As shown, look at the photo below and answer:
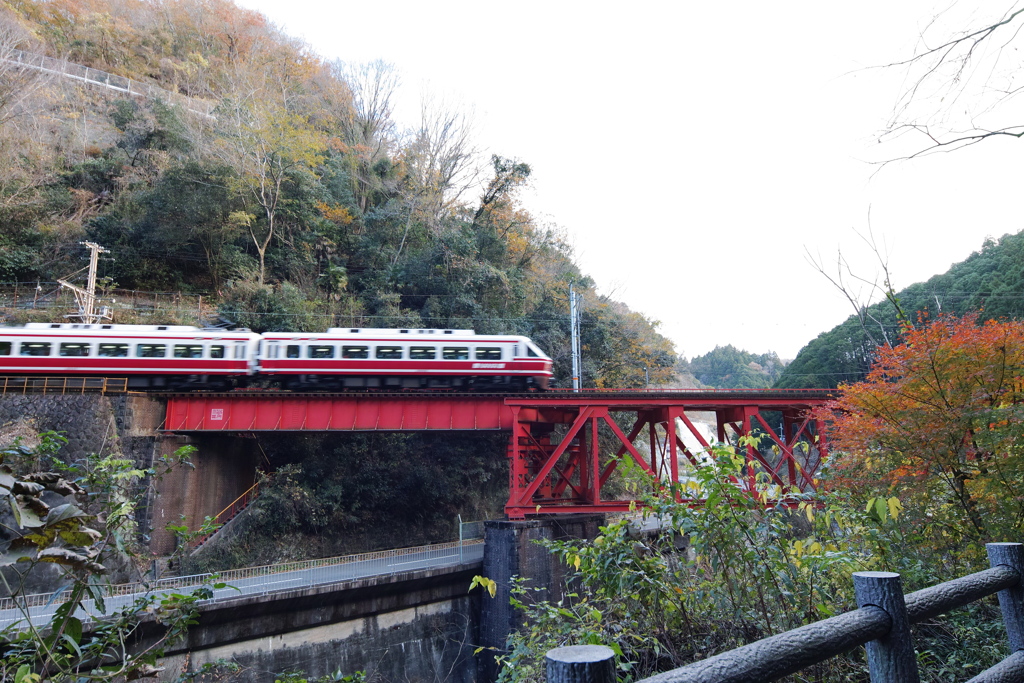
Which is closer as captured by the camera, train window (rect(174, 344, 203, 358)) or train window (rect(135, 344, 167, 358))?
train window (rect(135, 344, 167, 358))

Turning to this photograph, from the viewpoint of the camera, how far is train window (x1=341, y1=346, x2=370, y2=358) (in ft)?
68.0

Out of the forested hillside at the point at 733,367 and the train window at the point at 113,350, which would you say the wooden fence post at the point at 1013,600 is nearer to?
the train window at the point at 113,350

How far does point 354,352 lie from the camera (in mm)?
20766

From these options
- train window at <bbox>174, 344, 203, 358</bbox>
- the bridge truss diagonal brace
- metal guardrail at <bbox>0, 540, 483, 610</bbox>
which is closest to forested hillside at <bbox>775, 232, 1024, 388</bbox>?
the bridge truss diagonal brace

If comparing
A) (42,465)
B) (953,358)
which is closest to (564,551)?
(953,358)

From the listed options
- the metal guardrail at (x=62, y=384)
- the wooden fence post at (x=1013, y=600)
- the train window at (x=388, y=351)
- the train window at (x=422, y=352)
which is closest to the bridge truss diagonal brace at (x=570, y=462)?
the train window at (x=422, y=352)

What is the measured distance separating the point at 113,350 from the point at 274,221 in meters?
12.6

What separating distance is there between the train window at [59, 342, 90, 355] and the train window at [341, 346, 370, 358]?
9.02 meters

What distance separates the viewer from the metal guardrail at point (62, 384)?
61.3 ft

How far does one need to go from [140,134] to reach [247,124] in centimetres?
1010

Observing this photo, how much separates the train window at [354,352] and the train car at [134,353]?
3412 millimetres

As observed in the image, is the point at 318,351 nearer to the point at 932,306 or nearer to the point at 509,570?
the point at 509,570

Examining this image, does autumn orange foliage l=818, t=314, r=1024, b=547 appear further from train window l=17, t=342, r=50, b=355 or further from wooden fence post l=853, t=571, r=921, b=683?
train window l=17, t=342, r=50, b=355

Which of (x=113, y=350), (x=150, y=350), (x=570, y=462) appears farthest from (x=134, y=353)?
(x=570, y=462)
